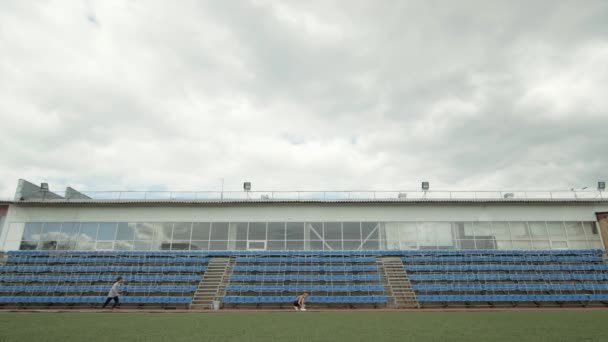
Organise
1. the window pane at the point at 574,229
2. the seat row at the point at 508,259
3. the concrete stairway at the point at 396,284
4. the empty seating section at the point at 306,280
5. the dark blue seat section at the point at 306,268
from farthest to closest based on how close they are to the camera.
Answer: the window pane at the point at 574,229 < the seat row at the point at 508,259 < the dark blue seat section at the point at 306,268 < the concrete stairway at the point at 396,284 < the empty seating section at the point at 306,280

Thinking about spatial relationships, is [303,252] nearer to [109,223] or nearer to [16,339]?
[109,223]

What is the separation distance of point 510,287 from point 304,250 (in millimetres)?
12194

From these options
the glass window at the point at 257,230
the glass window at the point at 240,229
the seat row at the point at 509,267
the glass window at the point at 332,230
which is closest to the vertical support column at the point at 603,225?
the seat row at the point at 509,267

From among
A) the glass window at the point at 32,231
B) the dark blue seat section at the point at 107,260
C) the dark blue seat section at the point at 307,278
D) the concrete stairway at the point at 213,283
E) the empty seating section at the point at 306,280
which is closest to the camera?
the empty seating section at the point at 306,280

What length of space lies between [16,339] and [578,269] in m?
26.3

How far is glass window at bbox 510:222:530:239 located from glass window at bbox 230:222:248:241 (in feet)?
61.9

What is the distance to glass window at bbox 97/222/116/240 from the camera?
24891 millimetres

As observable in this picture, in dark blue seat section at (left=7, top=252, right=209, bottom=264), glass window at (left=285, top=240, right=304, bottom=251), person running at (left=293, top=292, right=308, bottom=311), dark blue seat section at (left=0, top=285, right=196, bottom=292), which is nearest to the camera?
person running at (left=293, top=292, right=308, bottom=311)

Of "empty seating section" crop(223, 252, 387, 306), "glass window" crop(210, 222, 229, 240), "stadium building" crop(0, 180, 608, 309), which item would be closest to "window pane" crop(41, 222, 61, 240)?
"stadium building" crop(0, 180, 608, 309)

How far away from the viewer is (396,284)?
19.8 meters

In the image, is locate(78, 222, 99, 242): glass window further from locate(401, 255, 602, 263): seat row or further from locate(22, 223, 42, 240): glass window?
locate(401, 255, 602, 263): seat row

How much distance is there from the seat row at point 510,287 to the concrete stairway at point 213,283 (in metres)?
10.7

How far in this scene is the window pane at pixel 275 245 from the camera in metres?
24.3

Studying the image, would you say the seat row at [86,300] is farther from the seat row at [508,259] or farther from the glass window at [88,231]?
the seat row at [508,259]
